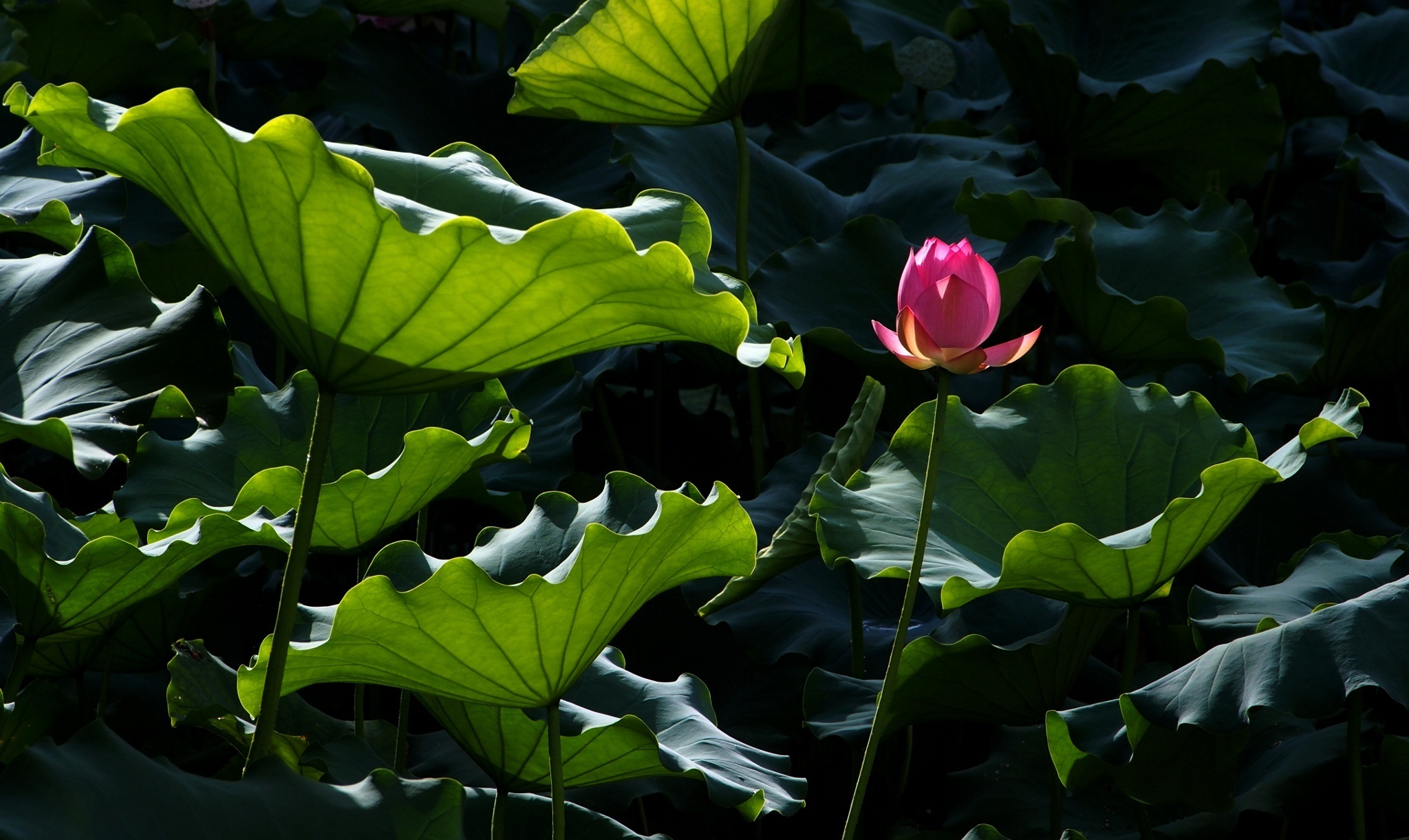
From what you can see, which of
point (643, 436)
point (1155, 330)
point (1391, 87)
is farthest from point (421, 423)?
point (1391, 87)

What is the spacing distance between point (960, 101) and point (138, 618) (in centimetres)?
199

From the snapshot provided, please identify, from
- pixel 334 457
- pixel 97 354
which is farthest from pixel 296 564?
pixel 334 457

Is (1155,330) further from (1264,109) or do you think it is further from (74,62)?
(74,62)

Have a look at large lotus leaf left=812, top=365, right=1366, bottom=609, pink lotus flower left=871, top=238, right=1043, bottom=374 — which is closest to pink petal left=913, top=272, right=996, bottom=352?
pink lotus flower left=871, top=238, right=1043, bottom=374

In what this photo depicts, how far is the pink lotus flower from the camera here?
0.85 meters

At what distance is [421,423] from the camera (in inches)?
55.4

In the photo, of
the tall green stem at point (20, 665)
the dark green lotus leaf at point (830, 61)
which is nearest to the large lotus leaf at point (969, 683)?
the tall green stem at point (20, 665)

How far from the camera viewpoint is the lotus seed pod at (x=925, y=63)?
6.98 feet

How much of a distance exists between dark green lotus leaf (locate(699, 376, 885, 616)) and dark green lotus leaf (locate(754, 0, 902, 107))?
3.87ft

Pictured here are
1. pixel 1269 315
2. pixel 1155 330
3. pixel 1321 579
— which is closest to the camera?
pixel 1321 579

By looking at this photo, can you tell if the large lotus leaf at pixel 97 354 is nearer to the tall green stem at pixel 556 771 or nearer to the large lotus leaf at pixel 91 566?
the large lotus leaf at pixel 91 566

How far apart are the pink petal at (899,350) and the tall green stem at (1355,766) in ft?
1.66

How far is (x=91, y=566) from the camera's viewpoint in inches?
33.2

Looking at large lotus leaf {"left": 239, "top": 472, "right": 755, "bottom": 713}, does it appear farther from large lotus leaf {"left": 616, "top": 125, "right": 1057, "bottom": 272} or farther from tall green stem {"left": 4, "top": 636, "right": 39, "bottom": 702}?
large lotus leaf {"left": 616, "top": 125, "right": 1057, "bottom": 272}
